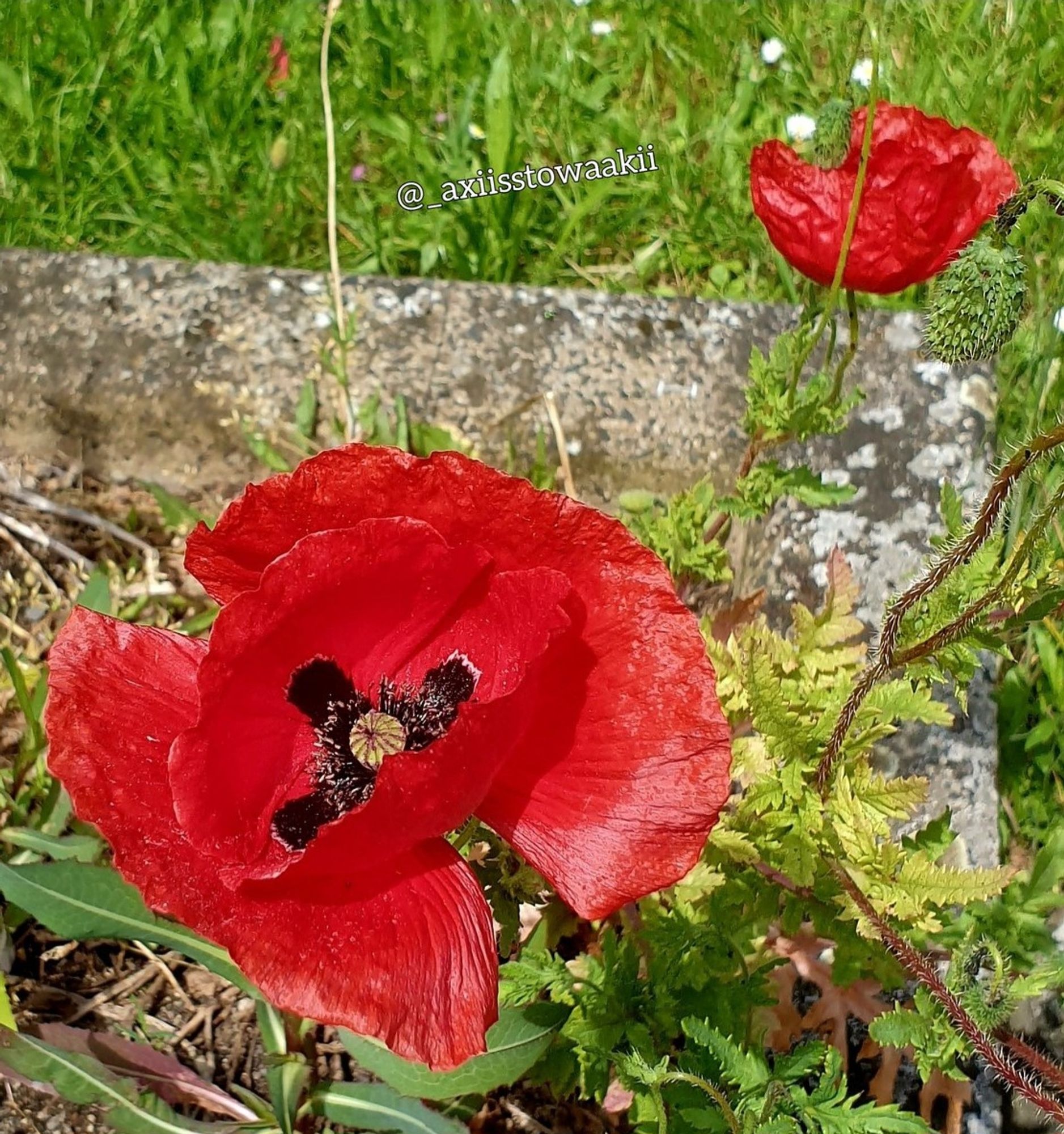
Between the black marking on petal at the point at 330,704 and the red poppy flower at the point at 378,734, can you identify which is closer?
the red poppy flower at the point at 378,734

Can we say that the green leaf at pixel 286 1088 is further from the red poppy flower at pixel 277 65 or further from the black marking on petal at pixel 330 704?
the red poppy flower at pixel 277 65

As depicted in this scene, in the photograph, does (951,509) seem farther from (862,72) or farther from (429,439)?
(862,72)

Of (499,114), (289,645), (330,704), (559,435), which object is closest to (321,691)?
(330,704)

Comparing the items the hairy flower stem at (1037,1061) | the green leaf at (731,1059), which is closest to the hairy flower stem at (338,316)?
the green leaf at (731,1059)

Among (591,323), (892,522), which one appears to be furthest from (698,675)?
(591,323)

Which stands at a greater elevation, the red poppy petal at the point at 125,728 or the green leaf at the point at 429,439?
the red poppy petal at the point at 125,728

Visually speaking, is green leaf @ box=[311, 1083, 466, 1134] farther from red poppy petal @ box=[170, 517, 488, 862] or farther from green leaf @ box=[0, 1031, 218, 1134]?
red poppy petal @ box=[170, 517, 488, 862]

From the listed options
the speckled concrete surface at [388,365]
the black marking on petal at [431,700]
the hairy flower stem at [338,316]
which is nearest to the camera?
the black marking on petal at [431,700]

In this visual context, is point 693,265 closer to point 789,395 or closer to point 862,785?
point 789,395
